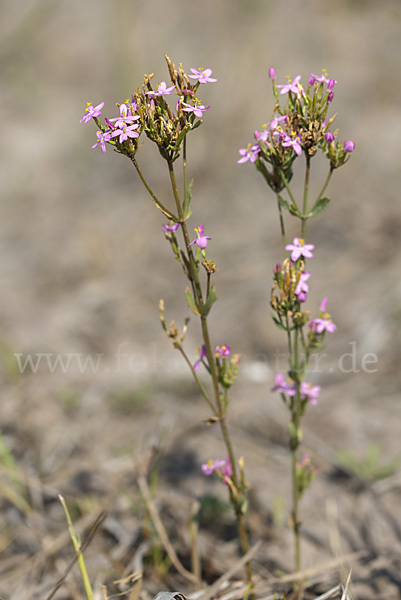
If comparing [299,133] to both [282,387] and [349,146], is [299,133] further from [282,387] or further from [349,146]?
[282,387]

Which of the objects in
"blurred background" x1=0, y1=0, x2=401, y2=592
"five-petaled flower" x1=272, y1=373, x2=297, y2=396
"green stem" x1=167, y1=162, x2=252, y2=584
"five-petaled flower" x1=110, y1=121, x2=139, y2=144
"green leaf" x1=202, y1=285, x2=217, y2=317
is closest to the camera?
"five-petaled flower" x1=110, y1=121, x2=139, y2=144

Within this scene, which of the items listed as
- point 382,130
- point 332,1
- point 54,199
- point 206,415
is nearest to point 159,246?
point 54,199

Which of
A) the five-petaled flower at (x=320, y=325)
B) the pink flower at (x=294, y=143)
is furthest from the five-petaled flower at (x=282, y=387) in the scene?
the pink flower at (x=294, y=143)

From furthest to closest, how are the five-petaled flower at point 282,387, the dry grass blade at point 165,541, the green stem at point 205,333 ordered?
the dry grass blade at point 165,541, the five-petaled flower at point 282,387, the green stem at point 205,333

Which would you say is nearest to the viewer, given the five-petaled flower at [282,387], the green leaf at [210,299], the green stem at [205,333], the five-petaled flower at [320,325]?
the green stem at [205,333]

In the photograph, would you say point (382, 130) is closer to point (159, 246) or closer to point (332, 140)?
point (159, 246)

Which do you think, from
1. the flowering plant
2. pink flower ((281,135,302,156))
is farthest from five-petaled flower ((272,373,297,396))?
pink flower ((281,135,302,156))

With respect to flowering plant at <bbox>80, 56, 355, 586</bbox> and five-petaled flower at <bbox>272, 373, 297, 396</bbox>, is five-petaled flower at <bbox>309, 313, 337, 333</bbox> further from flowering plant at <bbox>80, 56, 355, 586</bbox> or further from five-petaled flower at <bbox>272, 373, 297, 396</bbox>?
five-petaled flower at <bbox>272, 373, 297, 396</bbox>

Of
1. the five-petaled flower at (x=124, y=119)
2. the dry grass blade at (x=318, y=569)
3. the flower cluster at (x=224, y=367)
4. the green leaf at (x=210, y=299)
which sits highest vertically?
the five-petaled flower at (x=124, y=119)

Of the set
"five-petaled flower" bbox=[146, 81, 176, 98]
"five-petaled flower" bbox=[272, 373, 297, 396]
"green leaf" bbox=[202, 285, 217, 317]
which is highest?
"five-petaled flower" bbox=[146, 81, 176, 98]

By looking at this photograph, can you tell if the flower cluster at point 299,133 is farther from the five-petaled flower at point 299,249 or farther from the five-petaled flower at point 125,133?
the five-petaled flower at point 125,133

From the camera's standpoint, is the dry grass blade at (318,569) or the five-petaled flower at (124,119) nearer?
the five-petaled flower at (124,119)
